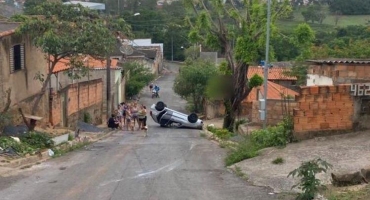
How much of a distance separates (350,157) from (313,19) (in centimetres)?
6878

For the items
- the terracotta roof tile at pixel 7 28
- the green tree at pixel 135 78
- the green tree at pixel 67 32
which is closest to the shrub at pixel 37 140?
the green tree at pixel 67 32

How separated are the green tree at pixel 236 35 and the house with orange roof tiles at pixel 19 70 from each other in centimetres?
850

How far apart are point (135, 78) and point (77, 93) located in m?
29.0

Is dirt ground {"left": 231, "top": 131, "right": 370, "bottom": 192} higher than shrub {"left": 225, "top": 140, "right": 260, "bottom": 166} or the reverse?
higher

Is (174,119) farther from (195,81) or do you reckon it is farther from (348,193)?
(348,193)

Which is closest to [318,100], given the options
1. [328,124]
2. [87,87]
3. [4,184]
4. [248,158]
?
[328,124]

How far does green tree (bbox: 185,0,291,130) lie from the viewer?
28.9 m

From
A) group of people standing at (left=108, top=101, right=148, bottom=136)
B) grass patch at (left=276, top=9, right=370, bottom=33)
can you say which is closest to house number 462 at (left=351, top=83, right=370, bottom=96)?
group of people standing at (left=108, top=101, right=148, bottom=136)

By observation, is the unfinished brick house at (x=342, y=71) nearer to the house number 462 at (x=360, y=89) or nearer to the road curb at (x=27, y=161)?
the house number 462 at (x=360, y=89)

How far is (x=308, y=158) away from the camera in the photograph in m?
14.7

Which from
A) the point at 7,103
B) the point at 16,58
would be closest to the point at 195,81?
the point at 16,58

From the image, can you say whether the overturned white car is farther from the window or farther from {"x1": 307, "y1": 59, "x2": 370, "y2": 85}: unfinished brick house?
{"x1": 307, "y1": 59, "x2": 370, "y2": 85}: unfinished brick house

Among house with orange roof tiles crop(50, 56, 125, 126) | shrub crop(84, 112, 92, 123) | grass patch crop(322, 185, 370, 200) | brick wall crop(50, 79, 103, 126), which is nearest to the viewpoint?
grass patch crop(322, 185, 370, 200)

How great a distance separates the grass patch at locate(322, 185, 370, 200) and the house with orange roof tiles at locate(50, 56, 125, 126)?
14.8 meters
